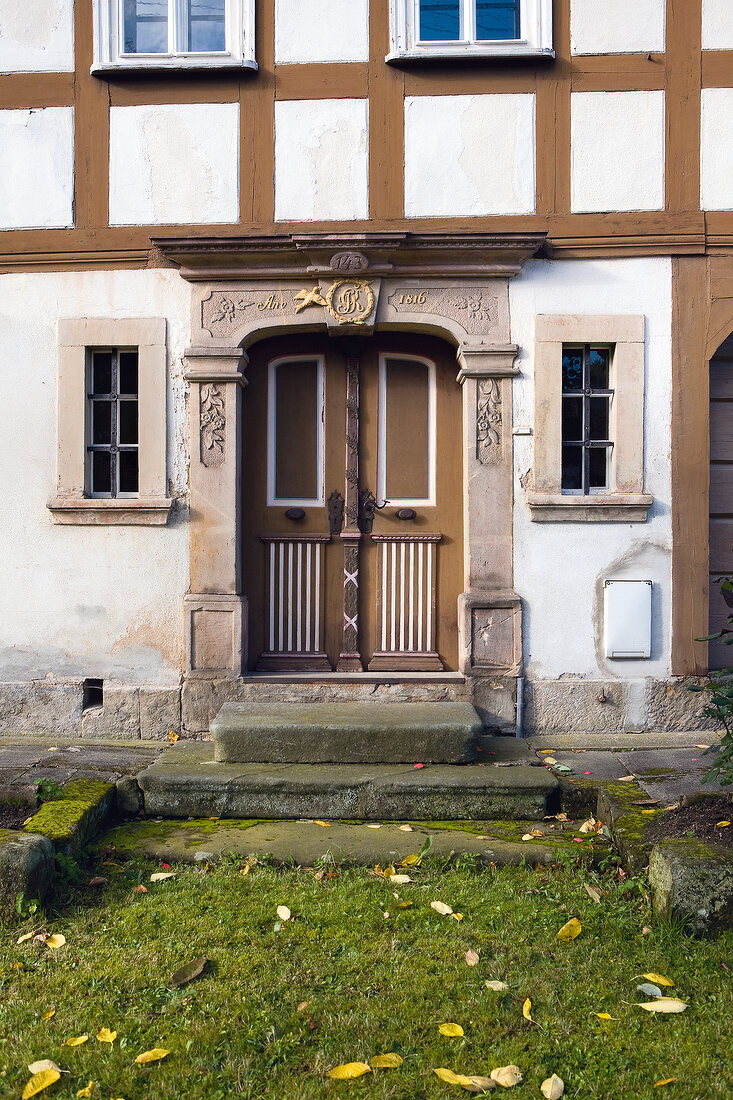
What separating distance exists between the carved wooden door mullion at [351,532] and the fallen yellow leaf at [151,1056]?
3.74 meters

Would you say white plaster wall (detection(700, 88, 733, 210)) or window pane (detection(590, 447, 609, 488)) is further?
window pane (detection(590, 447, 609, 488))

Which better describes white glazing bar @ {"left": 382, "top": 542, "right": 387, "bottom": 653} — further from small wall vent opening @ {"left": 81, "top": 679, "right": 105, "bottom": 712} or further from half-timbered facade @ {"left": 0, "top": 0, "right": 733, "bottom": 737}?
small wall vent opening @ {"left": 81, "top": 679, "right": 105, "bottom": 712}

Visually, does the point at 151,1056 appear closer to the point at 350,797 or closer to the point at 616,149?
the point at 350,797

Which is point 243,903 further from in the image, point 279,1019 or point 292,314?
point 292,314

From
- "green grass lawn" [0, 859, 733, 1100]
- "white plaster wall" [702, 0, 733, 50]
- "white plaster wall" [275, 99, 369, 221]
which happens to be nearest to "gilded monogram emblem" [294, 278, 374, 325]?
"white plaster wall" [275, 99, 369, 221]

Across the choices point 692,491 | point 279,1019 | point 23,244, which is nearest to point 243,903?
point 279,1019

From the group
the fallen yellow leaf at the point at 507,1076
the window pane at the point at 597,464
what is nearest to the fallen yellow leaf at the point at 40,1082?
the fallen yellow leaf at the point at 507,1076

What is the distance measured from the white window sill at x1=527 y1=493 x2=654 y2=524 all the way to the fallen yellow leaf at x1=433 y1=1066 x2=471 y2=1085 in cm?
393

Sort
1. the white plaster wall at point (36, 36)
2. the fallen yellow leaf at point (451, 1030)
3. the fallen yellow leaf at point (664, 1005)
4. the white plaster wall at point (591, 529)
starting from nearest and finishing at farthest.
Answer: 1. the fallen yellow leaf at point (451, 1030)
2. the fallen yellow leaf at point (664, 1005)
3. the white plaster wall at point (591, 529)
4. the white plaster wall at point (36, 36)

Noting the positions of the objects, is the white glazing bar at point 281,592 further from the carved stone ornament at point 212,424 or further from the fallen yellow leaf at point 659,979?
the fallen yellow leaf at point 659,979

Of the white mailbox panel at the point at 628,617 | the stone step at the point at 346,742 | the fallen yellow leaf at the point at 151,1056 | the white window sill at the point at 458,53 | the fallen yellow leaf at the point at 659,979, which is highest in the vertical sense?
the white window sill at the point at 458,53

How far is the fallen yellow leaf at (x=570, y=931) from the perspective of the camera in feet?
10.1

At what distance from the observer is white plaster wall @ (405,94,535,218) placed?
5719 mm

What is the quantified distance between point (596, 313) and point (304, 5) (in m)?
2.98
